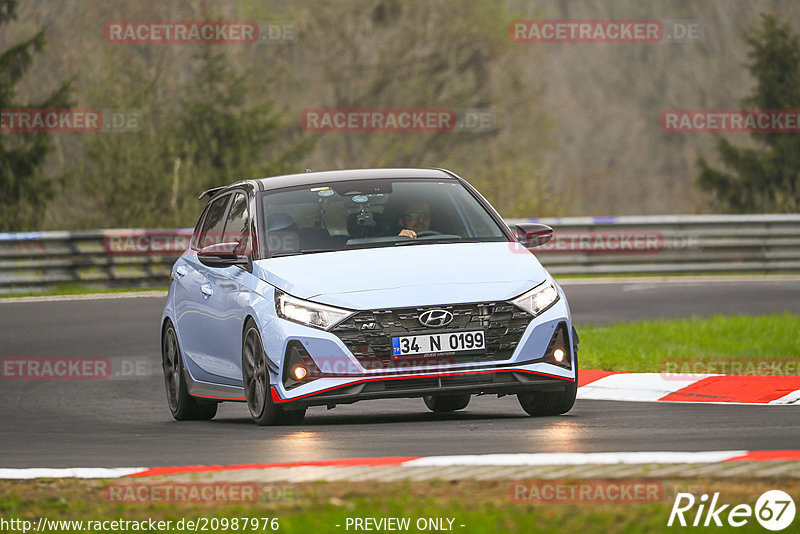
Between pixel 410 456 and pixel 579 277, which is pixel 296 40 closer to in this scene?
pixel 579 277

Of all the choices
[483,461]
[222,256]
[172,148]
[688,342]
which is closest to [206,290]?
[222,256]

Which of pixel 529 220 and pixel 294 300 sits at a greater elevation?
pixel 294 300

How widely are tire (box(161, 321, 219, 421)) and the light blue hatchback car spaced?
0.60m

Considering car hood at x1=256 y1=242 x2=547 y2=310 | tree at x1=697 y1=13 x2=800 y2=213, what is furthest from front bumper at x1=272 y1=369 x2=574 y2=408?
tree at x1=697 y1=13 x2=800 y2=213

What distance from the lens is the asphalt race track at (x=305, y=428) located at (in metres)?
7.76

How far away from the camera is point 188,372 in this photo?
1124 cm

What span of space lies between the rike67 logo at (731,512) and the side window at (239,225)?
5.08 metres

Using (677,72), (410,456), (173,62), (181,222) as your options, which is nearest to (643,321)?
(410,456)

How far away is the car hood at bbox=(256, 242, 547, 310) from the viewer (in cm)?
901

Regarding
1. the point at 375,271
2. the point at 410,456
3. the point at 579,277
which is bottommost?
the point at 579,277

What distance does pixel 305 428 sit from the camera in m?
9.32

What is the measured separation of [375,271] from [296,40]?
38929mm

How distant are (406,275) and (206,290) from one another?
2.09 metres

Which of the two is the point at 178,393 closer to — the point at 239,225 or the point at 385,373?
the point at 239,225
